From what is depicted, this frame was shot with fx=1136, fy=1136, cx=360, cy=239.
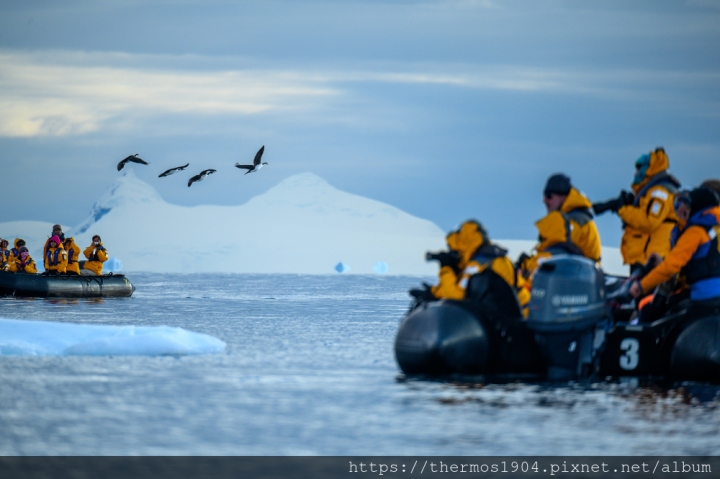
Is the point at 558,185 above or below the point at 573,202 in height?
above

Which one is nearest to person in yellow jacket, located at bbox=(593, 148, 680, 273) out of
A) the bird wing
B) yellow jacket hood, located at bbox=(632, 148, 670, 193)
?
yellow jacket hood, located at bbox=(632, 148, 670, 193)

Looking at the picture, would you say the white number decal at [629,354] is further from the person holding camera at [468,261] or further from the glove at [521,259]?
the glove at [521,259]

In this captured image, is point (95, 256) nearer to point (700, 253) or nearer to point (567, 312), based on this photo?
point (567, 312)

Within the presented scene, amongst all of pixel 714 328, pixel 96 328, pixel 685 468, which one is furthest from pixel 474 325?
pixel 96 328

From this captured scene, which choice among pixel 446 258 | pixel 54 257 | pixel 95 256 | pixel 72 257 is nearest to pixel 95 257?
pixel 95 256

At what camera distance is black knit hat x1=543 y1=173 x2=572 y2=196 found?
11.6m

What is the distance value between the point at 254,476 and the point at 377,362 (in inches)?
259

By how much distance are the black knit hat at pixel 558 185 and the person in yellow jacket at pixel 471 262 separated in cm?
85

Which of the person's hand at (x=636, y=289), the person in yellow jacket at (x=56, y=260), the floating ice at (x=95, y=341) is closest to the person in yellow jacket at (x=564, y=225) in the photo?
the person's hand at (x=636, y=289)

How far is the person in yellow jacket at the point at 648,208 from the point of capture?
12336 millimetres

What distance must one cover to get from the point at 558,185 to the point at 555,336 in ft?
5.43

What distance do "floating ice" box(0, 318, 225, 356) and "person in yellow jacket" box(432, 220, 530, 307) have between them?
4.35m

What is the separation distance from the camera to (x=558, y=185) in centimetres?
1162

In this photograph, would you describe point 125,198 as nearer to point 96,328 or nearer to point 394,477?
point 96,328
